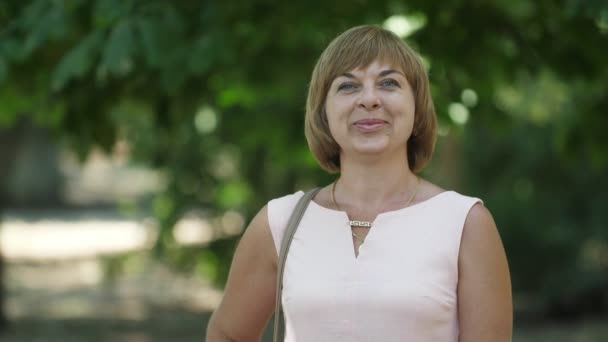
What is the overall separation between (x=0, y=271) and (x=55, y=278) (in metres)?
4.92

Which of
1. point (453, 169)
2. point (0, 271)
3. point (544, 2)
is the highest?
point (544, 2)

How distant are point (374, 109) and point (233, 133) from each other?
5612mm

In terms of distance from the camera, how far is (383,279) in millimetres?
2248

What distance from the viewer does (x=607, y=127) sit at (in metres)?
6.08

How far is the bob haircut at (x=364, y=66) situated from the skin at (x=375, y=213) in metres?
0.03

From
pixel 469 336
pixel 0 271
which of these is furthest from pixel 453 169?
pixel 469 336

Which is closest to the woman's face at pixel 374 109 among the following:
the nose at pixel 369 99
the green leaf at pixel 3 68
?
the nose at pixel 369 99

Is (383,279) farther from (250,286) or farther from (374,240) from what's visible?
(250,286)

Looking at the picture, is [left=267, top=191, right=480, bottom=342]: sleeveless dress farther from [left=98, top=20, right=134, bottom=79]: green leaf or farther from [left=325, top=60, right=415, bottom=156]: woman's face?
[left=98, top=20, right=134, bottom=79]: green leaf

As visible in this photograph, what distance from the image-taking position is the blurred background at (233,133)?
15.0ft

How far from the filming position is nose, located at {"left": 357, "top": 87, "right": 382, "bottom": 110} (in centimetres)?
233

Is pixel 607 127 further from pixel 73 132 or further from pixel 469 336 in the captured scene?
pixel 469 336

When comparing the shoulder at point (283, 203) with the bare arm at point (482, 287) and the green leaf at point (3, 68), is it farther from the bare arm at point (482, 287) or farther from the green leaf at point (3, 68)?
the green leaf at point (3, 68)

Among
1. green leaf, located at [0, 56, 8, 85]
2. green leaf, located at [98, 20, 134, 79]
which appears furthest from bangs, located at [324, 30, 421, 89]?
green leaf, located at [0, 56, 8, 85]
